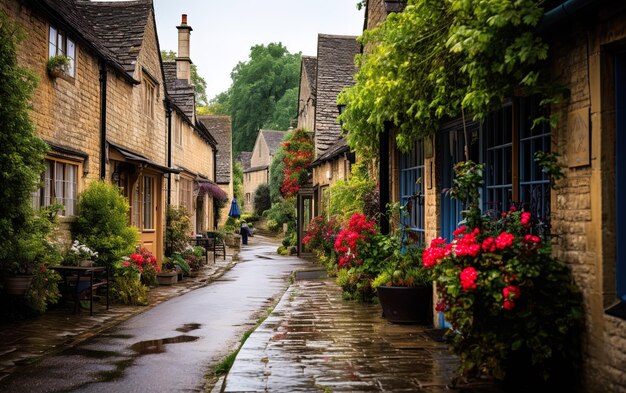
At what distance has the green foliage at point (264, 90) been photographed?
6856 cm

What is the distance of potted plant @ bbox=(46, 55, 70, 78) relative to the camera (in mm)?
12125

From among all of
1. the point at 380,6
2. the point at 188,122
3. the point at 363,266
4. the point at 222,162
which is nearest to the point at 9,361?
the point at 363,266

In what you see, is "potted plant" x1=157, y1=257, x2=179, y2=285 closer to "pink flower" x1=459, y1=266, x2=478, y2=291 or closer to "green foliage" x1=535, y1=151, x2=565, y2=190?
"pink flower" x1=459, y1=266, x2=478, y2=291

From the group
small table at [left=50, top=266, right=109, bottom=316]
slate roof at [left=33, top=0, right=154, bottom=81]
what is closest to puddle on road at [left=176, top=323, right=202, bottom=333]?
small table at [left=50, top=266, right=109, bottom=316]

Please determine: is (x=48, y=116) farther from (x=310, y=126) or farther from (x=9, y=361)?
(x=310, y=126)

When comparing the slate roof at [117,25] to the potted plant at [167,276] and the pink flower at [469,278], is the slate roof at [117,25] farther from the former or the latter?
Result: the pink flower at [469,278]

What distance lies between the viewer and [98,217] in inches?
544

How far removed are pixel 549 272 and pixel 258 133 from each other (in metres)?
67.8

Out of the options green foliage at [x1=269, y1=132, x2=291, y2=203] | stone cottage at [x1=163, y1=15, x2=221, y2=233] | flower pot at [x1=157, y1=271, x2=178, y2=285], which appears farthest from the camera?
green foliage at [x1=269, y1=132, x2=291, y2=203]

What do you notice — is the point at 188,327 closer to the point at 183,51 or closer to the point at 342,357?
the point at 342,357

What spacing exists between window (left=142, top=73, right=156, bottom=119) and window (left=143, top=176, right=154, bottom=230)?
6.93 ft

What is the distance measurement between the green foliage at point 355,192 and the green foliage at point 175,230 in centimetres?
Answer: 671

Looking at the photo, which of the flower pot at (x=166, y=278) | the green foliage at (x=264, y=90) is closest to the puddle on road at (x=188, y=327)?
the flower pot at (x=166, y=278)

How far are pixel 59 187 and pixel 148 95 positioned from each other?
7343 millimetres
